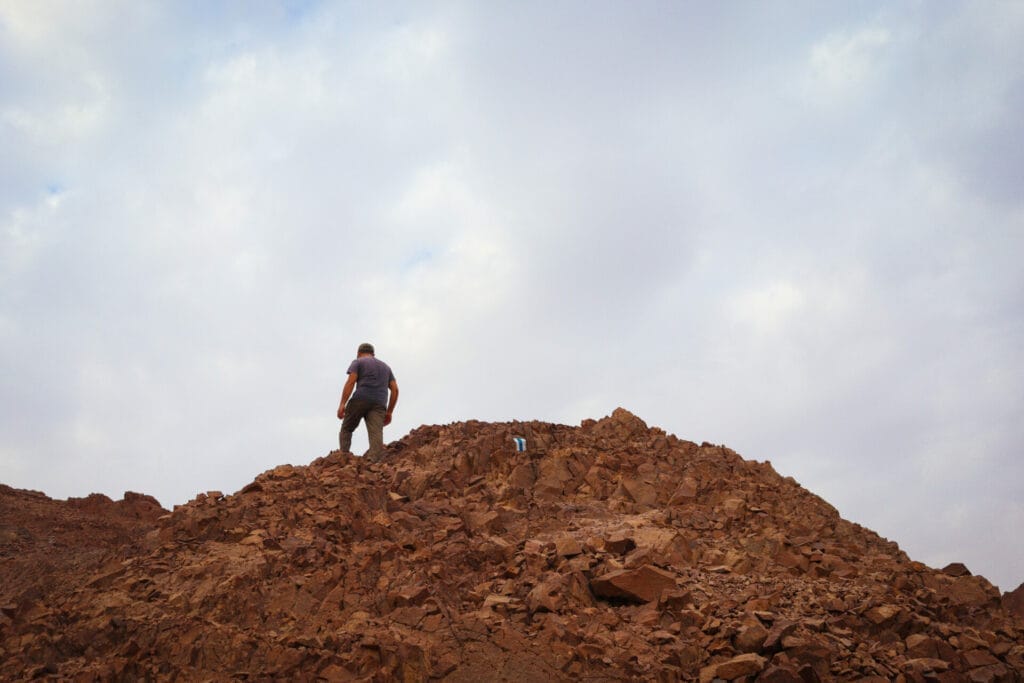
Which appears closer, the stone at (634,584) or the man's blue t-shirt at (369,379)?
the stone at (634,584)

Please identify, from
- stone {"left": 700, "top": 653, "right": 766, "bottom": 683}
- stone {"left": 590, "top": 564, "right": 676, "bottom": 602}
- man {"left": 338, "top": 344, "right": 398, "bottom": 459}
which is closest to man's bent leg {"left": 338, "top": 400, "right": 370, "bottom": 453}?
man {"left": 338, "top": 344, "right": 398, "bottom": 459}

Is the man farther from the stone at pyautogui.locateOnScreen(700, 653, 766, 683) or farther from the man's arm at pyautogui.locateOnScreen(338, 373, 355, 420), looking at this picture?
the stone at pyautogui.locateOnScreen(700, 653, 766, 683)

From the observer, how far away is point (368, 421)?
11430 mm

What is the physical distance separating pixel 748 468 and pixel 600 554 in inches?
167

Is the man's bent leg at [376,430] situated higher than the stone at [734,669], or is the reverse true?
the man's bent leg at [376,430]

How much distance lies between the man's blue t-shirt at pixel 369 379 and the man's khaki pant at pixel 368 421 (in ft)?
0.29

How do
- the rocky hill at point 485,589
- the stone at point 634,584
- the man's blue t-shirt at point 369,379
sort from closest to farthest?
the rocky hill at point 485,589 < the stone at point 634,584 < the man's blue t-shirt at point 369,379

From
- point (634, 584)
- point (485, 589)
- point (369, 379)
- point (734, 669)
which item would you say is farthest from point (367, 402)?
point (734, 669)

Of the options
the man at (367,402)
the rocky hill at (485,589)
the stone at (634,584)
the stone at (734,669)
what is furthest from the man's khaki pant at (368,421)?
the stone at (734,669)

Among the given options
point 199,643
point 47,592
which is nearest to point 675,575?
point 199,643

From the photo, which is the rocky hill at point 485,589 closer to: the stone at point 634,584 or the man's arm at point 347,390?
the stone at point 634,584

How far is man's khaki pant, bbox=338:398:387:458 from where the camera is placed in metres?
11.3

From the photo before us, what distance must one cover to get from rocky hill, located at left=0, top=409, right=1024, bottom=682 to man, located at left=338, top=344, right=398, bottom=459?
1.04 metres

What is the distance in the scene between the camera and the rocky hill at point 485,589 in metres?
6.26
